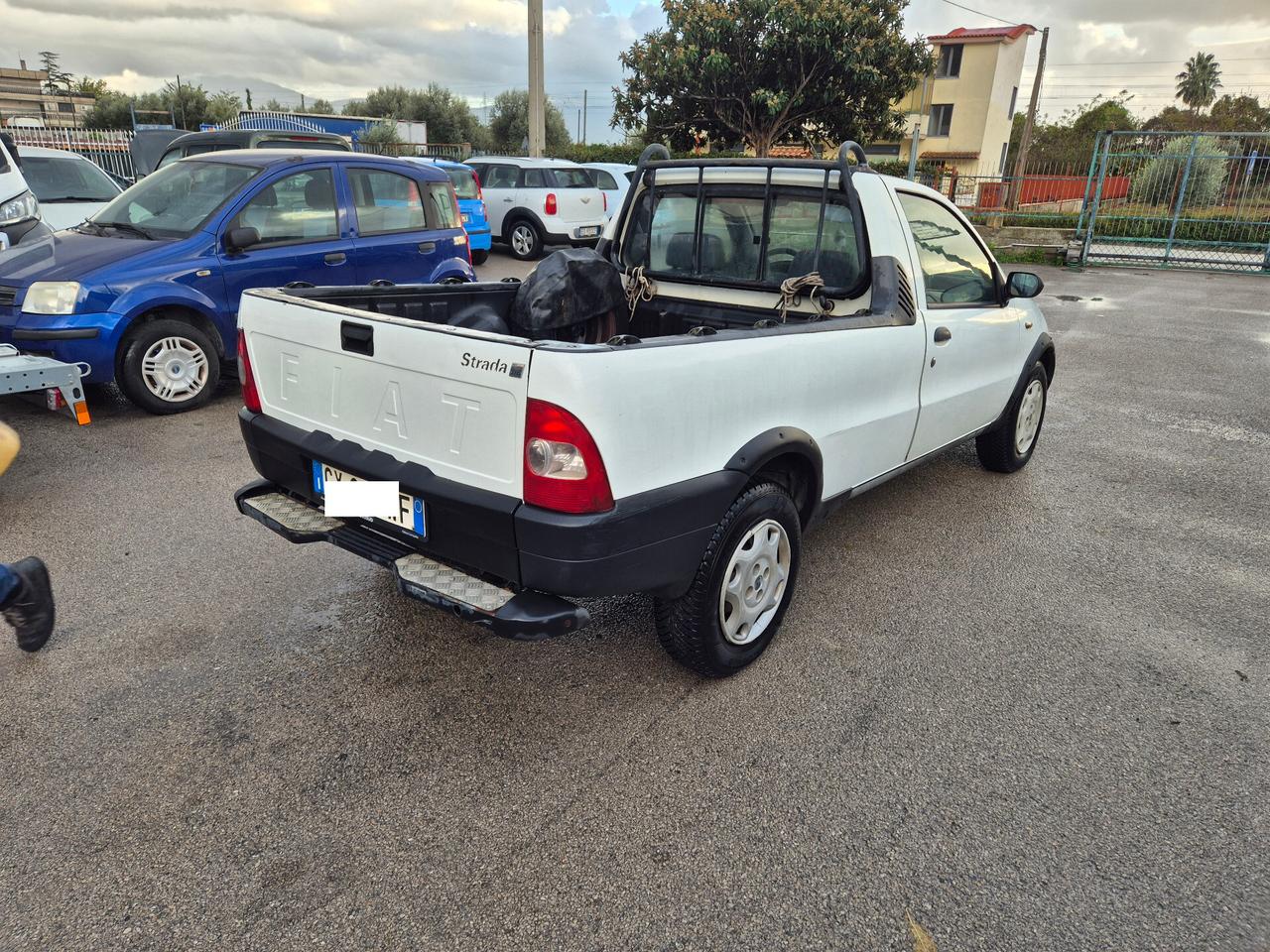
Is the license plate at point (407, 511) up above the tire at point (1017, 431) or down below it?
above

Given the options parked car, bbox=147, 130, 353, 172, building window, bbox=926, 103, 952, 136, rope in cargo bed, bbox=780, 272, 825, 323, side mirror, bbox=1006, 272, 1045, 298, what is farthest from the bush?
building window, bbox=926, 103, 952, 136

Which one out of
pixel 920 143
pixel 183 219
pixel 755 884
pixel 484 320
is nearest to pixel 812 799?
pixel 755 884

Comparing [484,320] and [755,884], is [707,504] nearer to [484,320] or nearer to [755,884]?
[755,884]

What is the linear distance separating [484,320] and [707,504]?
5.48ft

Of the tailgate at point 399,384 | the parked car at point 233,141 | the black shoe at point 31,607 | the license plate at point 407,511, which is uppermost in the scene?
the parked car at point 233,141

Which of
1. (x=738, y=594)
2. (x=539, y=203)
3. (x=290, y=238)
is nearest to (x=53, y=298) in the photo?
(x=290, y=238)

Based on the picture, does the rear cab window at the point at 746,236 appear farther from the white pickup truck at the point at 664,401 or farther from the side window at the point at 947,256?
the side window at the point at 947,256

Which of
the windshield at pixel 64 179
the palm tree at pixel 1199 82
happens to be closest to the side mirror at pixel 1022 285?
the windshield at pixel 64 179

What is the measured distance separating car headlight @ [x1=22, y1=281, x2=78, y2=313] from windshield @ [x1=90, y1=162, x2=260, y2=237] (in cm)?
89

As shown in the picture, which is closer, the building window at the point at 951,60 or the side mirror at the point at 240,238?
the side mirror at the point at 240,238

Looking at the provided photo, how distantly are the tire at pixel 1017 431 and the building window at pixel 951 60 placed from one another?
4005 centimetres

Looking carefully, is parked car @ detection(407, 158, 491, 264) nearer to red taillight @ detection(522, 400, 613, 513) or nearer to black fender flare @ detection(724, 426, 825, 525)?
black fender flare @ detection(724, 426, 825, 525)

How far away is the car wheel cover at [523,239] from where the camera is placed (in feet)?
49.1

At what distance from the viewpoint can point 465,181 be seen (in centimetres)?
1366
